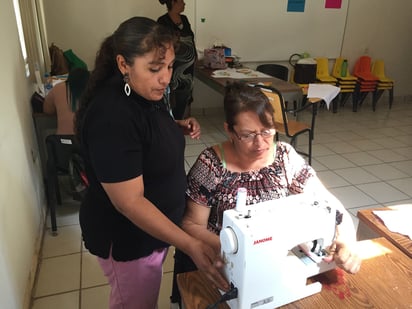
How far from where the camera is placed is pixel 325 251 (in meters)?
1.04

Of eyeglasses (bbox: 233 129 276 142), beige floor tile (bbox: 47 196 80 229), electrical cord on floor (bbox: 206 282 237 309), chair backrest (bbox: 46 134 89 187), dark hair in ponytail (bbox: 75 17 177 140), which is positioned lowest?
beige floor tile (bbox: 47 196 80 229)

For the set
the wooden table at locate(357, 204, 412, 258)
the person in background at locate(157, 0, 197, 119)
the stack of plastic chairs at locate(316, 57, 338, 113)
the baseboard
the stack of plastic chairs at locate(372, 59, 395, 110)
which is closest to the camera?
the wooden table at locate(357, 204, 412, 258)

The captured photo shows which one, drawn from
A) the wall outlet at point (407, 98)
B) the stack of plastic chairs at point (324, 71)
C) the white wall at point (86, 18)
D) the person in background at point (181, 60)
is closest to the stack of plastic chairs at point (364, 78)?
the stack of plastic chairs at point (324, 71)

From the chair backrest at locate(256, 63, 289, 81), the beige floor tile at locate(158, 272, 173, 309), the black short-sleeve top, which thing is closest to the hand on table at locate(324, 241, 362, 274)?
the black short-sleeve top

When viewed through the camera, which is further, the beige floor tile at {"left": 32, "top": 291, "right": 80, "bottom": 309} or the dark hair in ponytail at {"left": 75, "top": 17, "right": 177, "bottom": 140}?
the beige floor tile at {"left": 32, "top": 291, "right": 80, "bottom": 309}

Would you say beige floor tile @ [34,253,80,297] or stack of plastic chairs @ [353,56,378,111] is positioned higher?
stack of plastic chairs @ [353,56,378,111]

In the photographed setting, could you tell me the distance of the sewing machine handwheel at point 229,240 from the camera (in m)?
0.86

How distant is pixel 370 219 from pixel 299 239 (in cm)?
55

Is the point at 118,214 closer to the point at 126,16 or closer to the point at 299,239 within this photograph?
the point at 299,239

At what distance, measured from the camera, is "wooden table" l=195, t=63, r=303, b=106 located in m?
3.52

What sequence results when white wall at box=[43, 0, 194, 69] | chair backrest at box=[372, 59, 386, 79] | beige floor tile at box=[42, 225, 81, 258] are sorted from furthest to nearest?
1. chair backrest at box=[372, 59, 386, 79]
2. white wall at box=[43, 0, 194, 69]
3. beige floor tile at box=[42, 225, 81, 258]

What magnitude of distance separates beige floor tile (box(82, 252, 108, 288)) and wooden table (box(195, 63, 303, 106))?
5.97 feet

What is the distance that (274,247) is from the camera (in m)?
0.89

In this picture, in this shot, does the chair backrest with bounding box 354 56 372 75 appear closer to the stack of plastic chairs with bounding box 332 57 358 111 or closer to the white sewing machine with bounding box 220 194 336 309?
the stack of plastic chairs with bounding box 332 57 358 111
